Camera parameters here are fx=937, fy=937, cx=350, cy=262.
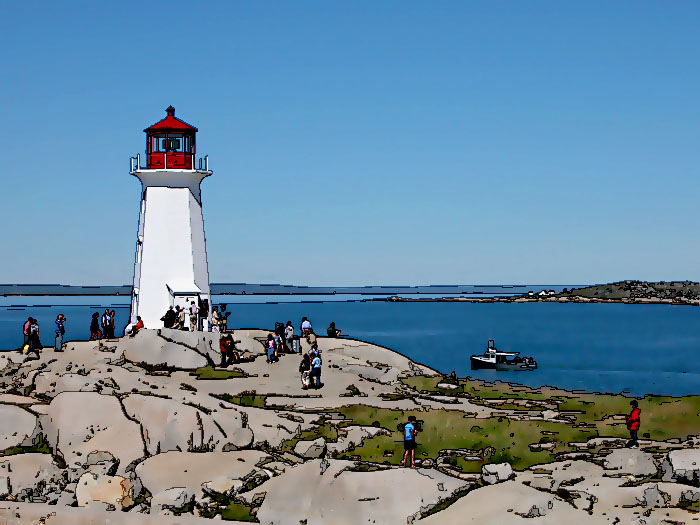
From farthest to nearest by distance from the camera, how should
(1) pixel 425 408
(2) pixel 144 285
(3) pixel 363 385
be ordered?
(2) pixel 144 285 < (3) pixel 363 385 < (1) pixel 425 408

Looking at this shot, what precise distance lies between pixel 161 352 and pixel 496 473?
1874 cm

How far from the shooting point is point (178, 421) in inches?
1130

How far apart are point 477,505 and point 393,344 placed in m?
81.5

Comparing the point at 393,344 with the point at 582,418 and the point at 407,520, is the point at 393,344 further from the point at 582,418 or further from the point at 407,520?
the point at 407,520

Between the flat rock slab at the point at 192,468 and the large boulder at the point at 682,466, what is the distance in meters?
10.7

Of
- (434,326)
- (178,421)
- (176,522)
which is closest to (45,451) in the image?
(178,421)

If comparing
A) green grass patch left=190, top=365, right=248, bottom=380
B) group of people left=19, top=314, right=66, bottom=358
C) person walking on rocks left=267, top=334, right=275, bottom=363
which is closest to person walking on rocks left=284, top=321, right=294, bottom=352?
person walking on rocks left=267, top=334, right=275, bottom=363

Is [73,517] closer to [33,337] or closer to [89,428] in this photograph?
[89,428]

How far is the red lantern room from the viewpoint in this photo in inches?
1791

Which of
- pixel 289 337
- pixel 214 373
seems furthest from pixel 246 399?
pixel 289 337

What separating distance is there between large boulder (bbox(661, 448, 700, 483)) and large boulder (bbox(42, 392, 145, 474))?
14.6m

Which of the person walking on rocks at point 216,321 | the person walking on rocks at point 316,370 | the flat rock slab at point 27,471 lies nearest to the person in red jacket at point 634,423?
the person walking on rocks at point 316,370

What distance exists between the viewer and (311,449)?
87.4ft

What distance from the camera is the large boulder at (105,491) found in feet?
78.7
